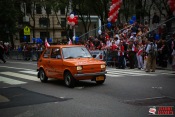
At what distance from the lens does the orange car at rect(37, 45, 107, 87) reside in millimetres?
12078

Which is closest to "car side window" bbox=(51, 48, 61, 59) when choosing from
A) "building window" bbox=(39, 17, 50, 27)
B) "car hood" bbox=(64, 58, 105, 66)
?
"car hood" bbox=(64, 58, 105, 66)

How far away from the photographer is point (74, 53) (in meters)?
13.1

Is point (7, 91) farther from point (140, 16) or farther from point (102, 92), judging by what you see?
point (140, 16)

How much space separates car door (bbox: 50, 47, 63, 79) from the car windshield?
0.86 ft

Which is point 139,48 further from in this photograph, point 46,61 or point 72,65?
point 72,65

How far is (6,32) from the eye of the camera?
31266 millimetres

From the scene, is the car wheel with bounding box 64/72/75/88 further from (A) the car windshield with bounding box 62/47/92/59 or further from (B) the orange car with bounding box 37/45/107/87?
(A) the car windshield with bounding box 62/47/92/59

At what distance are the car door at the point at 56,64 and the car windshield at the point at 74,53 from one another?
0.86 feet

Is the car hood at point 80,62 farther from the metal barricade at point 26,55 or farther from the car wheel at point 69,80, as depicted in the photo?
the metal barricade at point 26,55

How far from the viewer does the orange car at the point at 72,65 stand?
12.1 metres

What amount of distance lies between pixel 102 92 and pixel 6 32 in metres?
22.2

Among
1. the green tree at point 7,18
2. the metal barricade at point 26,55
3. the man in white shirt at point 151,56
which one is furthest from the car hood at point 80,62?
the metal barricade at point 26,55

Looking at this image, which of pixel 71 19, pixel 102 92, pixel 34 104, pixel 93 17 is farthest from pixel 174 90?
pixel 93 17

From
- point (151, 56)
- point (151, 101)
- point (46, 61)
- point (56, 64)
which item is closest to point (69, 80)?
point (56, 64)
